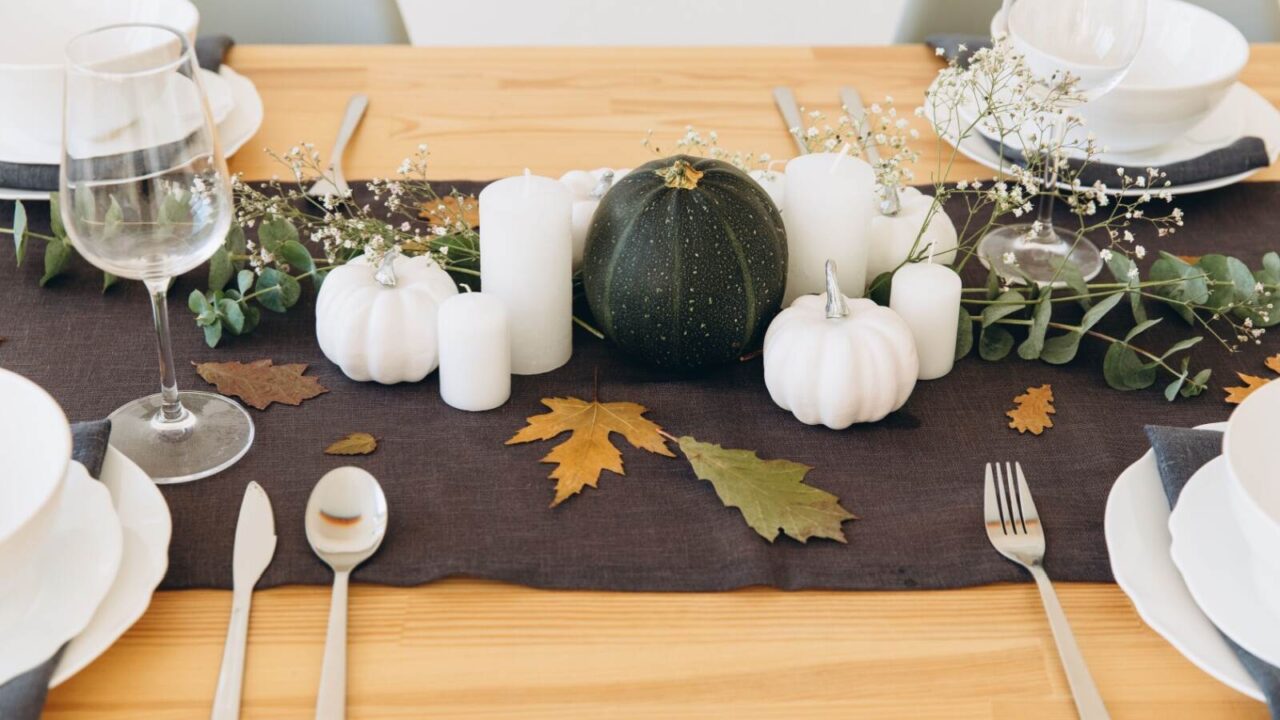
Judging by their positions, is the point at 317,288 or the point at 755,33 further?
the point at 755,33

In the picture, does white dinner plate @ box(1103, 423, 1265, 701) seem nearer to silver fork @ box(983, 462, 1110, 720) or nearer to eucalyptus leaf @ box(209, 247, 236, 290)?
silver fork @ box(983, 462, 1110, 720)

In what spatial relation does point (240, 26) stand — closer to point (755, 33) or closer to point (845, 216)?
point (845, 216)

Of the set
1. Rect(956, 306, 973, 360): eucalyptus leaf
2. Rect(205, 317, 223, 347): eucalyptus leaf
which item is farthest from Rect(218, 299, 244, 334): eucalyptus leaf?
Rect(956, 306, 973, 360): eucalyptus leaf

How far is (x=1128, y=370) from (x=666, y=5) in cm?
260

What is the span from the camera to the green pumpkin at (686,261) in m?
0.95

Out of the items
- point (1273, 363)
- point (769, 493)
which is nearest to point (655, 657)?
point (769, 493)

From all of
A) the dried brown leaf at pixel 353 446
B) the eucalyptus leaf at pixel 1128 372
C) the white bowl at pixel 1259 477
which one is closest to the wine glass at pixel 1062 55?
the eucalyptus leaf at pixel 1128 372

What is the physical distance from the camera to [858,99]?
4.98ft

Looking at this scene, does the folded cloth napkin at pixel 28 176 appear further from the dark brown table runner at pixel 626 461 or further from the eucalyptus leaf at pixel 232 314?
the eucalyptus leaf at pixel 232 314

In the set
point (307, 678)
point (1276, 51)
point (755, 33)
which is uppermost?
point (1276, 51)

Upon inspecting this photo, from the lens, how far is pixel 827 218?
1.02 m

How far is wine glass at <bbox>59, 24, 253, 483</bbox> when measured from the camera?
755 mm

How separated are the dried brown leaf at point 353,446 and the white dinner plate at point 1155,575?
21.2 inches

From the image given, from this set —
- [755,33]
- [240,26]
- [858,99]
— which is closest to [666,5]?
[755,33]
